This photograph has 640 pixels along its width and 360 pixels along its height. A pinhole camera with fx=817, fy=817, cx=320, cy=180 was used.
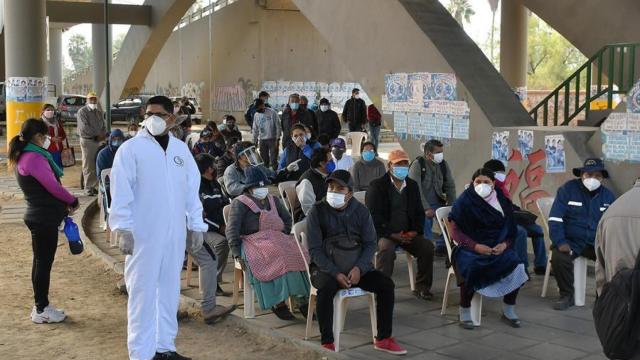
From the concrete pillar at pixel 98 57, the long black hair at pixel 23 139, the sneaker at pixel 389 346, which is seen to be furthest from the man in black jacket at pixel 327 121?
the concrete pillar at pixel 98 57

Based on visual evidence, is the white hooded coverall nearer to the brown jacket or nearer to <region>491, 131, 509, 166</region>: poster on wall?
the brown jacket

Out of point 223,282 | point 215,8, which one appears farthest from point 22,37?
point 215,8

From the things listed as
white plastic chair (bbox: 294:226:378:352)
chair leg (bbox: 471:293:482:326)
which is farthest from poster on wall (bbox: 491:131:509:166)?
white plastic chair (bbox: 294:226:378:352)

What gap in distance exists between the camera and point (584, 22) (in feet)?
47.8

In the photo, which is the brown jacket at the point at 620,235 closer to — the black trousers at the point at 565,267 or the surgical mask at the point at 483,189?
the surgical mask at the point at 483,189

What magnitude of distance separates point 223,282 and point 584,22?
30.0 feet

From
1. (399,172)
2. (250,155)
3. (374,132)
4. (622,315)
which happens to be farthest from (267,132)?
(622,315)

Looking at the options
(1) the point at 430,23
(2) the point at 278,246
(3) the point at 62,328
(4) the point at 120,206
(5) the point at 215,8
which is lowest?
(3) the point at 62,328

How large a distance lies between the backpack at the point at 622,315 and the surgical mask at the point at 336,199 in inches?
103

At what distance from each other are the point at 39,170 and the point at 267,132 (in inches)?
381

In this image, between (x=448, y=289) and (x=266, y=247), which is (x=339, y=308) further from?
(x=448, y=289)

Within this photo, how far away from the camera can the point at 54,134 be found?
14.8 m

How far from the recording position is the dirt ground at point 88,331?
6.46 m

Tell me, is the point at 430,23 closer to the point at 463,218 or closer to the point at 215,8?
the point at 463,218
